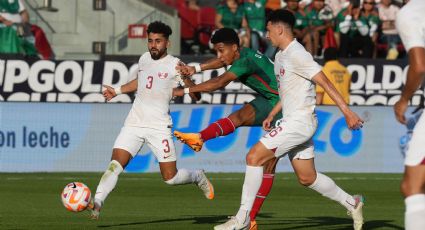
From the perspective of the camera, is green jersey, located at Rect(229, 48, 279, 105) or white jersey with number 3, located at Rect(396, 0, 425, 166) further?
green jersey, located at Rect(229, 48, 279, 105)

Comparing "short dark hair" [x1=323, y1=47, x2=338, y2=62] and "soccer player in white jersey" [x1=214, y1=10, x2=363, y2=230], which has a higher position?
"short dark hair" [x1=323, y1=47, x2=338, y2=62]

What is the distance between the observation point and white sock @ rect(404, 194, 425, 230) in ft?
25.8

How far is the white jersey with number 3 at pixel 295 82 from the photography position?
37.3 feet

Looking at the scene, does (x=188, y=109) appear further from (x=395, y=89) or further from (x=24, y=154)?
(x=395, y=89)

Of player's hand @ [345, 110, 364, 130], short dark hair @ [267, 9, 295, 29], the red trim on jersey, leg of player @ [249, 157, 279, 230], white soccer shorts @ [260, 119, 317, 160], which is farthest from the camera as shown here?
the red trim on jersey

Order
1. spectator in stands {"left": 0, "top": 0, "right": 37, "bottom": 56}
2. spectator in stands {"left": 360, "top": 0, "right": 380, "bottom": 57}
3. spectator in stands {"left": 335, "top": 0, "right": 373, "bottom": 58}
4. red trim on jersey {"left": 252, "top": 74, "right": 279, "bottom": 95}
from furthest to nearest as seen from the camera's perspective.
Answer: spectator in stands {"left": 360, "top": 0, "right": 380, "bottom": 57} < spectator in stands {"left": 335, "top": 0, "right": 373, "bottom": 58} < spectator in stands {"left": 0, "top": 0, "right": 37, "bottom": 56} < red trim on jersey {"left": 252, "top": 74, "right": 279, "bottom": 95}

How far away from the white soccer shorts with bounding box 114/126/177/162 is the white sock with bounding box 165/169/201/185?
0.23m

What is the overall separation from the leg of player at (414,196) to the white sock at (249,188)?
3425mm

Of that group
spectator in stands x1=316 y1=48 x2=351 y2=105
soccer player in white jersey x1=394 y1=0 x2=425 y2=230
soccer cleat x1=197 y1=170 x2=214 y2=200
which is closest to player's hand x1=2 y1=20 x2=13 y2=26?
spectator in stands x1=316 y1=48 x2=351 y2=105

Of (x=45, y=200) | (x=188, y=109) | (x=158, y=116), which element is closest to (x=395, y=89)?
(x=188, y=109)

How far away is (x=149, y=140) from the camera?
43.6ft

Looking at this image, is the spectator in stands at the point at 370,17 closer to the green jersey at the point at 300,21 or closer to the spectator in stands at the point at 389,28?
the spectator in stands at the point at 389,28

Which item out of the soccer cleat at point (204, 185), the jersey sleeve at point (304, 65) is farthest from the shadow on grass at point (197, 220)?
the jersey sleeve at point (304, 65)

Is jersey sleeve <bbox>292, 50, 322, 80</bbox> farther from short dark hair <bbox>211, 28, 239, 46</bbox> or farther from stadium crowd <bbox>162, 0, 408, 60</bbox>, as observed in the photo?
stadium crowd <bbox>162, 0, 408, 60</bbox>
